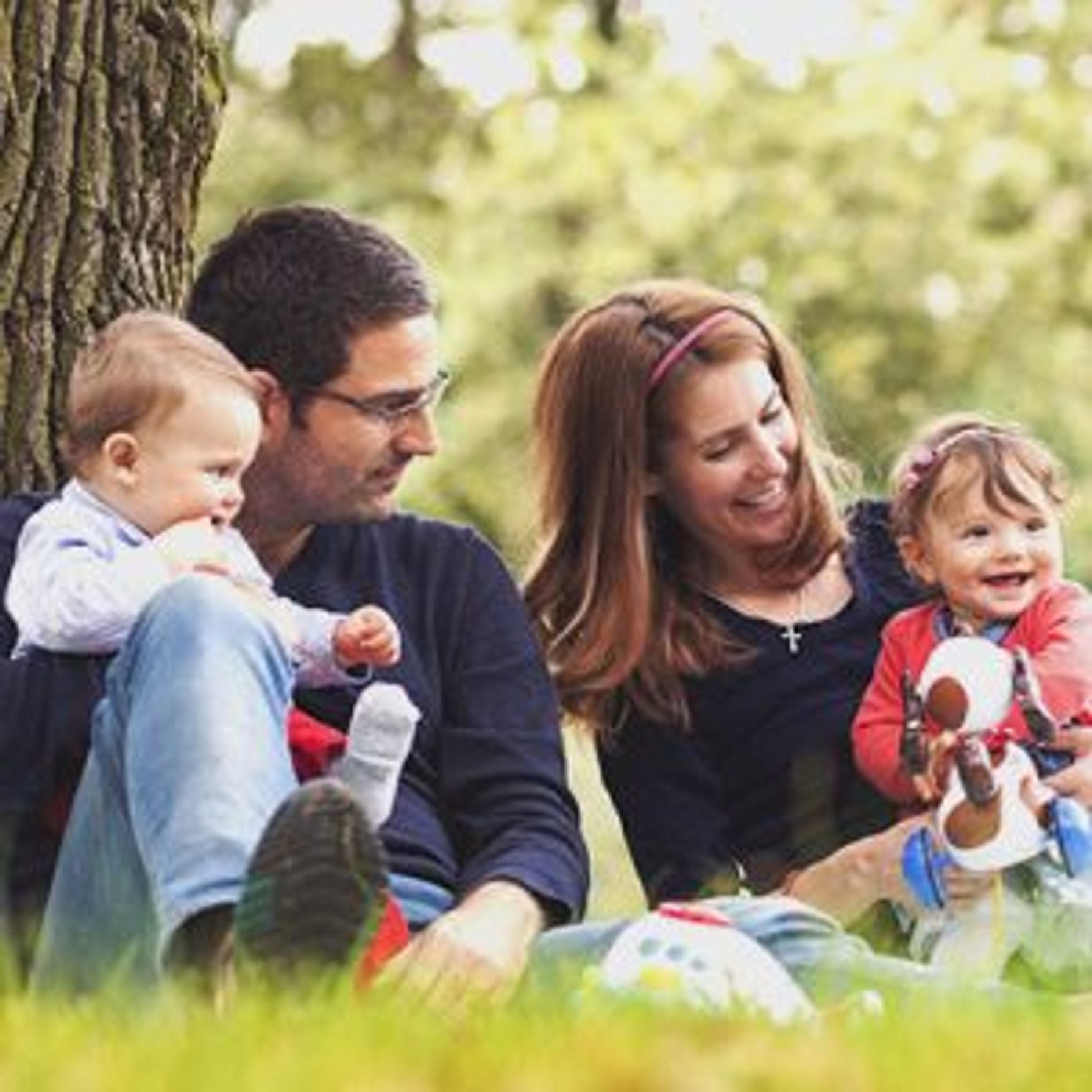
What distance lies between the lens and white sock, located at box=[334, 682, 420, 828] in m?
3.71

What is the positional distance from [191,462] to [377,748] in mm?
455

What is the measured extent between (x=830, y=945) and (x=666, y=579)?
1.27 meters

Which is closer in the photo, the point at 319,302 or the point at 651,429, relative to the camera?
the point at 319,302

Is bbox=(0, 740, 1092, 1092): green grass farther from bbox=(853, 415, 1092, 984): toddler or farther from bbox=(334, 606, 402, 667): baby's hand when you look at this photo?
bbox=(853, 415, 1092, 984): toddler

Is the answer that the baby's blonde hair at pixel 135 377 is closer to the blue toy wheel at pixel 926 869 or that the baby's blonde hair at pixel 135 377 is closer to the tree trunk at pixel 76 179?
the tree trunk at pixel 76 179

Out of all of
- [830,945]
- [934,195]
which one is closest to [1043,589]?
[830,945]

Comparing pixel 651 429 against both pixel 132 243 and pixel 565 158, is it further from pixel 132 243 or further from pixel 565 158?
pixel 565 158

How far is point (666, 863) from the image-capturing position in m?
4.64

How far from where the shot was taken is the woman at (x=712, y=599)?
4.56 m

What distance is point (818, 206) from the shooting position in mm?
18266

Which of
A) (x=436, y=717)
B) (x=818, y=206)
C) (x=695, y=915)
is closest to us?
(x=695, y=915)

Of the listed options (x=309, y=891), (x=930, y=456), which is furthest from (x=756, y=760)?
(x=309, y=891)

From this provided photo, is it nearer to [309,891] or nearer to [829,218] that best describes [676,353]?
[309,891]

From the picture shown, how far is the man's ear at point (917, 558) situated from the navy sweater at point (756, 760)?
7.6 inches
